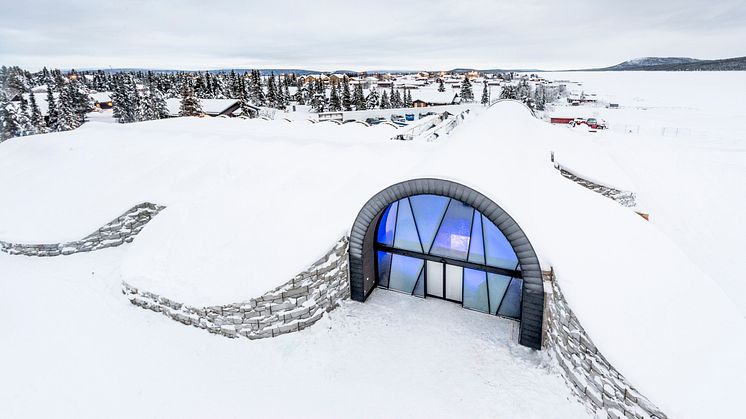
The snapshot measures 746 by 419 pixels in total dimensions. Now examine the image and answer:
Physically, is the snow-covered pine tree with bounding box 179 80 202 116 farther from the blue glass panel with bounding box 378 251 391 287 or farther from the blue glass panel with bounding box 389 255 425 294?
the blue glass panel with bounding box 389 255 425 294

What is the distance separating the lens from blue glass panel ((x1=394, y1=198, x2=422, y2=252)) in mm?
11016

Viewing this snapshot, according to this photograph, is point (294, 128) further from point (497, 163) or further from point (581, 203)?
point (581, 203)

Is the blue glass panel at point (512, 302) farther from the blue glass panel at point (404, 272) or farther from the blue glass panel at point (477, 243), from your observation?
the blue glass panel at point (404, 272)

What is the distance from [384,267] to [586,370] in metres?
6.12

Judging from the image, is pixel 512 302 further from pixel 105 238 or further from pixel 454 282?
pixel 105 238

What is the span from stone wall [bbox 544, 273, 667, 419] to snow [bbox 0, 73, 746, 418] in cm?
23

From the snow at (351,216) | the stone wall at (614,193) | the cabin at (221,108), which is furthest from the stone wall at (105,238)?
the cabin at (221,108)

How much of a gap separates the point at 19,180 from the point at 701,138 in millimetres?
51236

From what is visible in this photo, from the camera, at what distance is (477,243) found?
10.2 m

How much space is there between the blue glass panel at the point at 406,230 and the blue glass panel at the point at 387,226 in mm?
167

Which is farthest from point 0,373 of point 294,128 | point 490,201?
point 294,128

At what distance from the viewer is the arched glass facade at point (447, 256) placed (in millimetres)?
10055

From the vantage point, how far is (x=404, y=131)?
2491cm

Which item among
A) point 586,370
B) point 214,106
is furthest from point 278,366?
point 214,106
